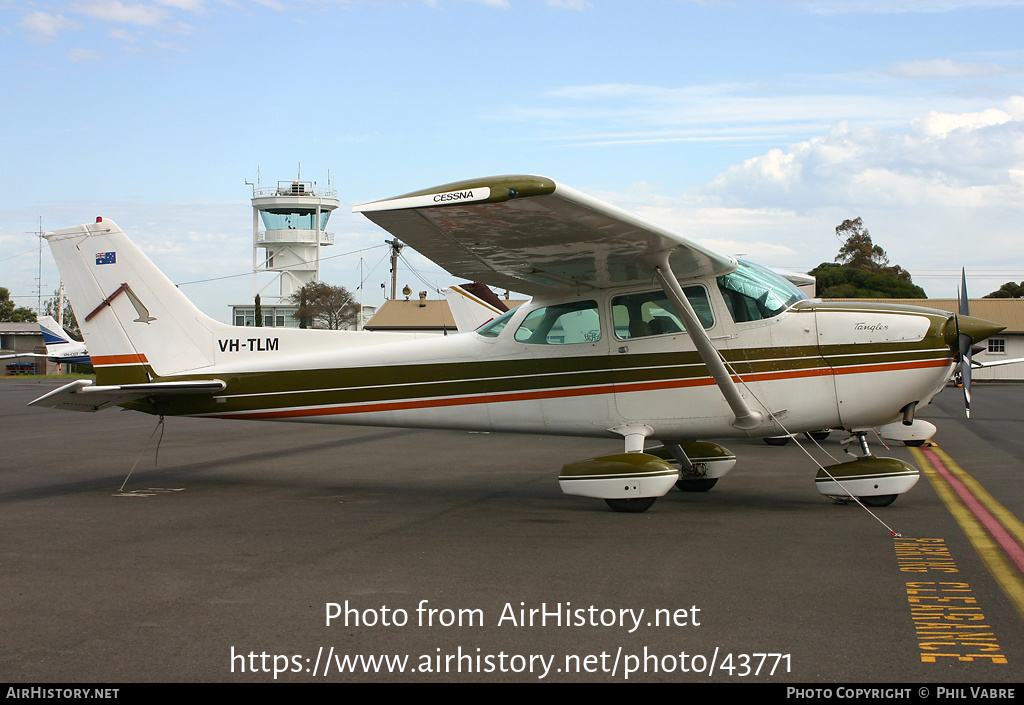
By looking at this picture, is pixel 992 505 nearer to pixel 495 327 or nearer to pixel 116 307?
pixel 495 327

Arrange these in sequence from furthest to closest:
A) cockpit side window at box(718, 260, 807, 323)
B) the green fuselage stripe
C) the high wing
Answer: cockpit side window at box(718, 260, 807, 323), the green fuselage stripe, the high wing

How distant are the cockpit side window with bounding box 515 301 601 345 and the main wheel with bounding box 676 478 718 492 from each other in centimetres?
213

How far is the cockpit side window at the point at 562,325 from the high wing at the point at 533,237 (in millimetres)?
217

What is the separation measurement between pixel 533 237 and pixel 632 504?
2.83 meters

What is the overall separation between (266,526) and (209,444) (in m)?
8.85

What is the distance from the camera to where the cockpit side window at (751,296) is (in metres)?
8.42

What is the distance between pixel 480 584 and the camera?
5465 millimetres

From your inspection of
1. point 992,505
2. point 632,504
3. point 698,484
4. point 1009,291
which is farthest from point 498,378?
point 1009,291

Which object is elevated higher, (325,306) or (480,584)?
(325,306)

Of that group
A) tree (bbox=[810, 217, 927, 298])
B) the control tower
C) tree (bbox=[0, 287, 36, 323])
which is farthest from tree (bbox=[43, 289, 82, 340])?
tree (bbox=[810, 217, 927, 298])

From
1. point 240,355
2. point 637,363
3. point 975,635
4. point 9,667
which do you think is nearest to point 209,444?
point 240,355

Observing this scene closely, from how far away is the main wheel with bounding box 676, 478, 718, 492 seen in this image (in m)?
9.55

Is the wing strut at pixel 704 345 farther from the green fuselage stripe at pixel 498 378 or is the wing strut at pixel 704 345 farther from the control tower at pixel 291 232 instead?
the control tower at pixel 291 232

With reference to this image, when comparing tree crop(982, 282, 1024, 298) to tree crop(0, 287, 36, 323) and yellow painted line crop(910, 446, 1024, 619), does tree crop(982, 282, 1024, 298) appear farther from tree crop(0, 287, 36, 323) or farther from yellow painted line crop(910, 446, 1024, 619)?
tree crop(0, 287, 36, 323)
